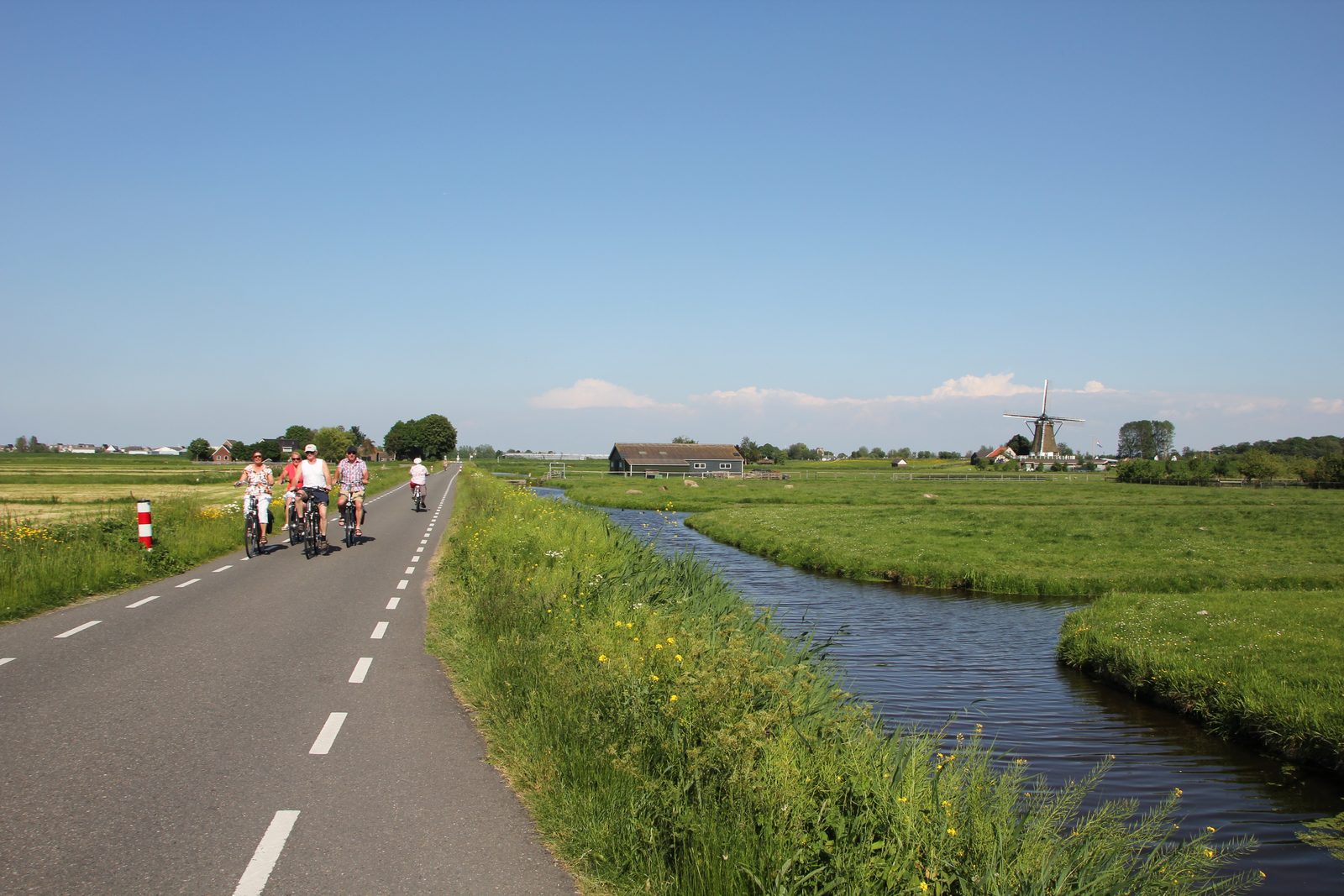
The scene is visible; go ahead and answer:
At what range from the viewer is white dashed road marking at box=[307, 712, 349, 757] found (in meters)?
6.79

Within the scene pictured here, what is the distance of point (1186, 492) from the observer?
236 ft

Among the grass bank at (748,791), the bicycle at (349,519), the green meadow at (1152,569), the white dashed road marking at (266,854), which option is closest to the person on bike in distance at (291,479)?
the bicycle at (349,519)

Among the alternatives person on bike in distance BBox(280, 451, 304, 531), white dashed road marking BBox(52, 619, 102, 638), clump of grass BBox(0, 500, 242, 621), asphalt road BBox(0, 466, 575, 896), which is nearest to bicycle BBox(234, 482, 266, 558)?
person on bike in distance BBox(280, 451, 304, 531)

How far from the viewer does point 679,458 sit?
404 feet

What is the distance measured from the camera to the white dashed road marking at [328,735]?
22.3 ft

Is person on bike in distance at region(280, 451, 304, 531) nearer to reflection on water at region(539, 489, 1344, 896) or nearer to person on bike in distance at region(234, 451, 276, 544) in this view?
person on bike in distance at region(234, 451, 276, 544)

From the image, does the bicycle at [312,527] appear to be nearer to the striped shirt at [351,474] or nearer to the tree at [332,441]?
the striped shirt at [351,474]

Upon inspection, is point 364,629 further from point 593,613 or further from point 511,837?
point 511,837

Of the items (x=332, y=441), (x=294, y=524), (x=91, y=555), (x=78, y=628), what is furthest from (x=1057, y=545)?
(x=332, y=441)

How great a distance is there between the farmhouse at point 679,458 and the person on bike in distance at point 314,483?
316ft

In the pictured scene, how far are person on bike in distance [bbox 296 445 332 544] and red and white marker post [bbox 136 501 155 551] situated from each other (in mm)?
3254

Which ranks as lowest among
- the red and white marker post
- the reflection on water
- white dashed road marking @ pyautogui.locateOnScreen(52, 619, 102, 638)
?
the reflection on water

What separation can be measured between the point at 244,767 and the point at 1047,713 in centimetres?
1089

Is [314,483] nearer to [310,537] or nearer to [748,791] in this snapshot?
[310,537]
